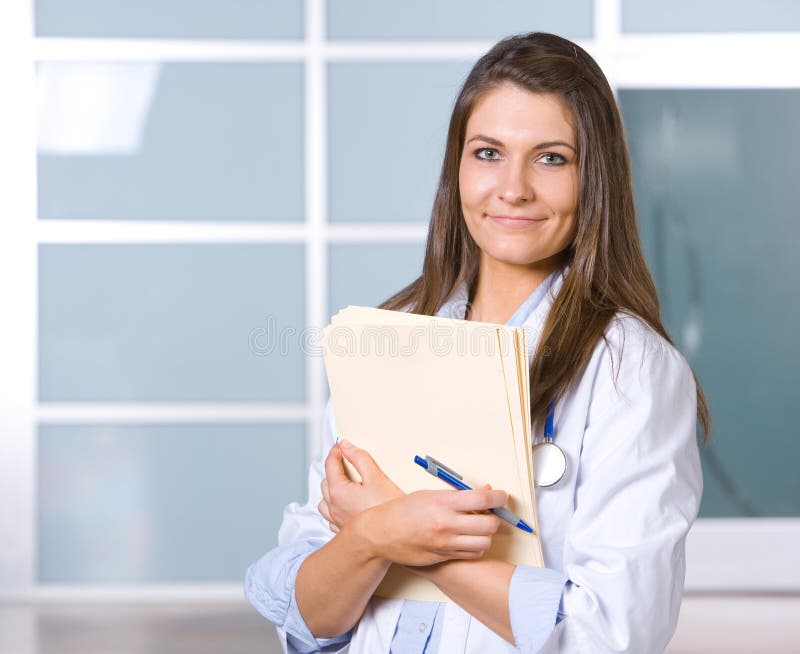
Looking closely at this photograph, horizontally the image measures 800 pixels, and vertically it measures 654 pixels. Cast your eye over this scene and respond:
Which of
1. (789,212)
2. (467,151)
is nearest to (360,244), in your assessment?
(789,212)

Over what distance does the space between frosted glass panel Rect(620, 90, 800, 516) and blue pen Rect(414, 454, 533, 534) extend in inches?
98.4

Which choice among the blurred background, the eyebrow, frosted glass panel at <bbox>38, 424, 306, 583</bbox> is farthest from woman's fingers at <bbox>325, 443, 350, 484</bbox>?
frosted glass panel at <bbox>38, 424, 306, 583</bbox>

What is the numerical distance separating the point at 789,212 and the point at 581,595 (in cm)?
277

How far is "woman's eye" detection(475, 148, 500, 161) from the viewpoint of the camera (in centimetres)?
122

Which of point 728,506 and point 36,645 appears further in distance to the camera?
point 728,506

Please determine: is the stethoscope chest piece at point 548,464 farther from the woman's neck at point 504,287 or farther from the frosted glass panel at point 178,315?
the frosted glass panel at point 178,315

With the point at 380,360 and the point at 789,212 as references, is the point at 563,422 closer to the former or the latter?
the point at 380,360

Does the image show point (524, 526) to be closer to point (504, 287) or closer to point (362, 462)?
point (362, 462)

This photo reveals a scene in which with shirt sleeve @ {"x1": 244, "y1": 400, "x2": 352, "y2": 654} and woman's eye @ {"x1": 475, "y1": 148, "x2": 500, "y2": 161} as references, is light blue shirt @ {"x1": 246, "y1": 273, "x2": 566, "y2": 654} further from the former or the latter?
woman's eye @ {"x1": 475, "y1": 148, "x2": 500, "y2": 161}

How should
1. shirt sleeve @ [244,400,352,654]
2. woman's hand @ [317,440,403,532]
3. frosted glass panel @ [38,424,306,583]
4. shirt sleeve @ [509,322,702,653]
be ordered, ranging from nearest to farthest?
1. shirt sleeve @ [509,322,702,653]
2. woman's hand @ [317,440,403,532]
3. shirt sleeve @ [244,400,352,654]
4. frosted glass panel @ [38,424,306,583]

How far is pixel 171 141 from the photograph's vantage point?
3.31 meters

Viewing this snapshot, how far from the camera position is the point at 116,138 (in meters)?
3.33

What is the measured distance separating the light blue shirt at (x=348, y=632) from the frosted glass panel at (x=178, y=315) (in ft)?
6.60

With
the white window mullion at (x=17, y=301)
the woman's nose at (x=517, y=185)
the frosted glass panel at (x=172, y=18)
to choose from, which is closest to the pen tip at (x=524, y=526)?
the woman's nose at (x=517, y=185)
